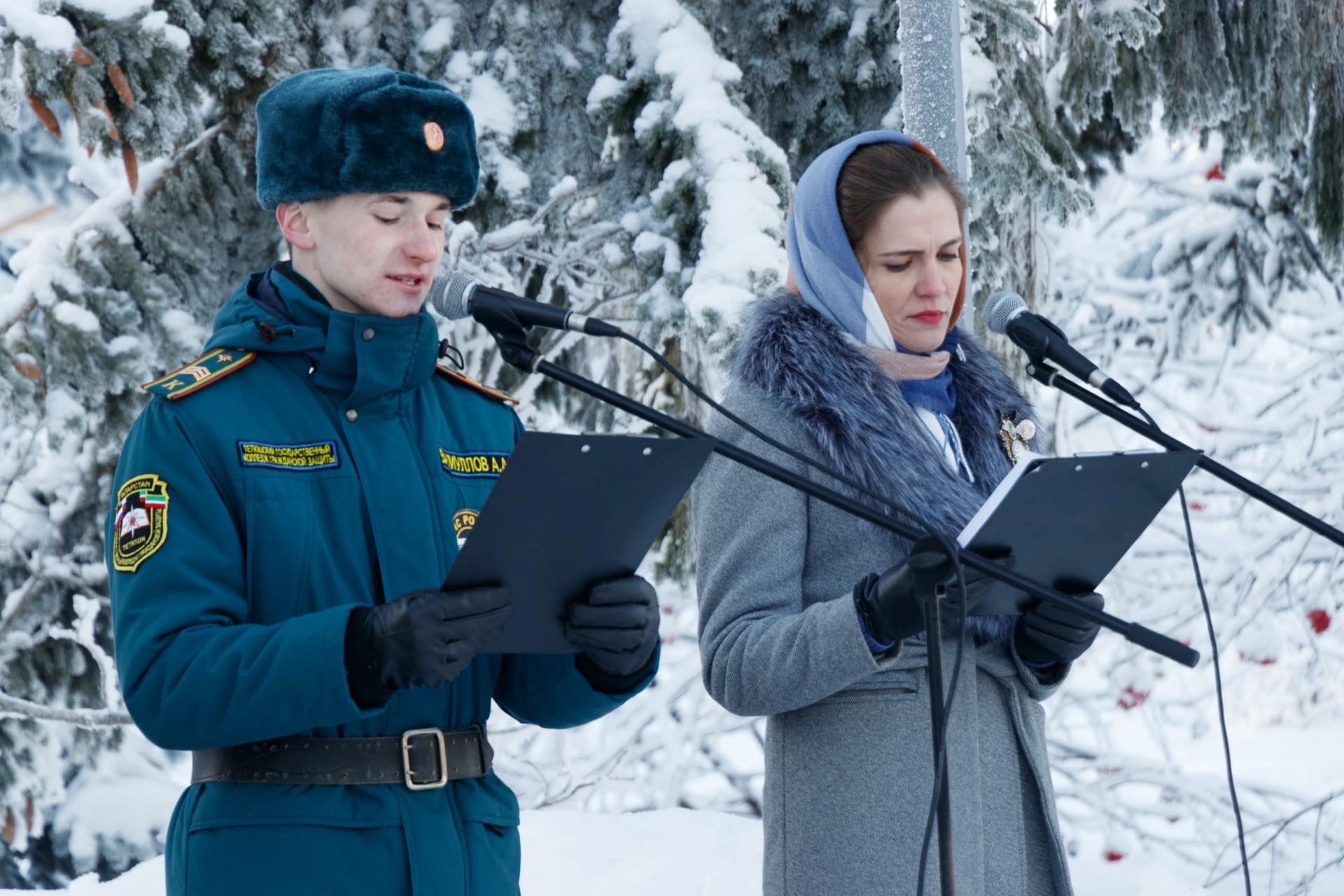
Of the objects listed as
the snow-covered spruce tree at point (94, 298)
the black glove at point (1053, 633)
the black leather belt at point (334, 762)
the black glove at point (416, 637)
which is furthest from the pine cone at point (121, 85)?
the black glove at point (1053, 633)

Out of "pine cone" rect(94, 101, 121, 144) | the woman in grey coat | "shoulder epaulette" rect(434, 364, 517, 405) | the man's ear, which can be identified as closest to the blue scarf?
the woman in grey coat

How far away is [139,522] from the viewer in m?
1.66

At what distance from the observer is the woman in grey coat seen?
202 cm

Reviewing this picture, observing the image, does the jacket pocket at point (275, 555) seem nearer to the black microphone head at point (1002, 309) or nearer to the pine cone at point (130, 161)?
the black microphone head at point (1002, 309)

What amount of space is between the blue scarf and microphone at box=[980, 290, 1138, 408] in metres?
0.20

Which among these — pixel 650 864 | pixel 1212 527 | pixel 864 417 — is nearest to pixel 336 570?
pixel 864 417

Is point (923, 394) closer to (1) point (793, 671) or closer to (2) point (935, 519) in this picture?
(2) point (935, 519)

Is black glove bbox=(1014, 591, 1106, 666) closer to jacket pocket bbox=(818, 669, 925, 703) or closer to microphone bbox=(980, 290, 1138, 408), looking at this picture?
jacket pocket bbox=(818, 669, 925, 703)

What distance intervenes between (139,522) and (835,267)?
106cm

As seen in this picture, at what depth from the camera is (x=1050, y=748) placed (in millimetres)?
6098

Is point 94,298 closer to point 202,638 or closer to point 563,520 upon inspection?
point 202,638

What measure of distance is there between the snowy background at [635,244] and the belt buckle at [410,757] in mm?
1881

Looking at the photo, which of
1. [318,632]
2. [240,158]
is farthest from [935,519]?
[240,158]

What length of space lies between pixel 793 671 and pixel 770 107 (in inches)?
114
